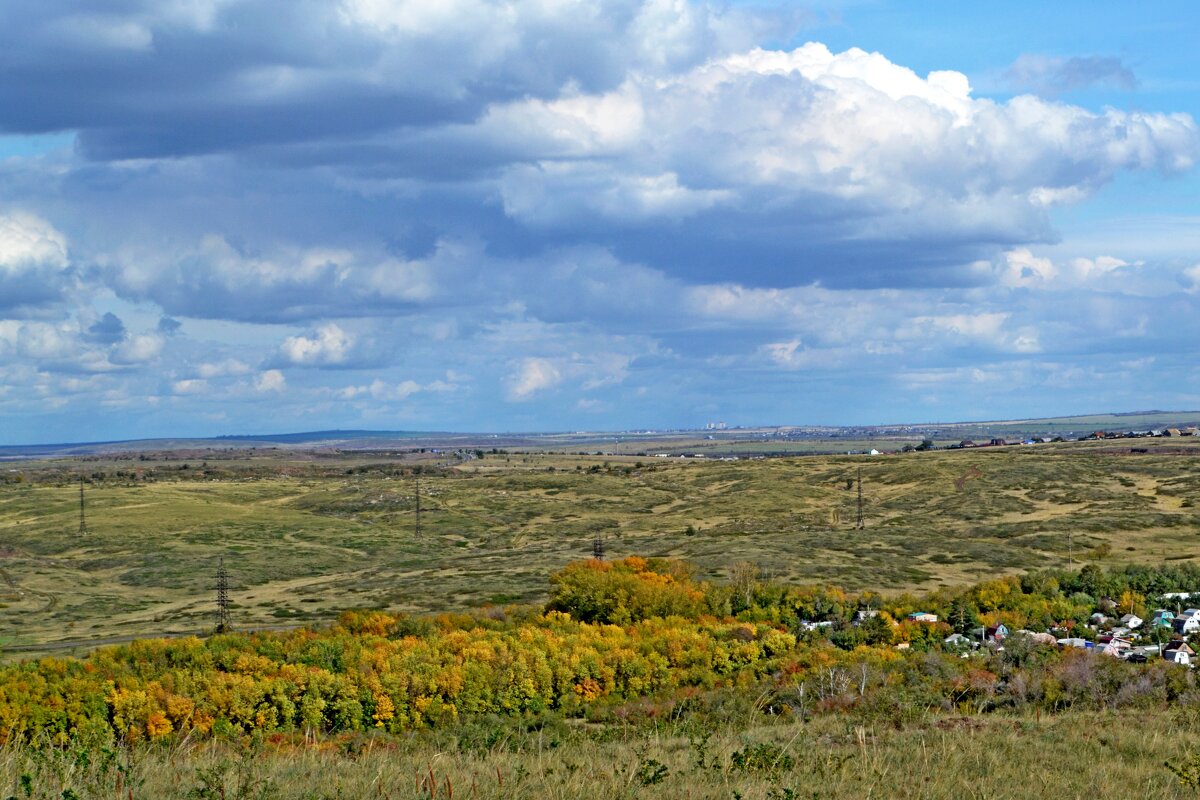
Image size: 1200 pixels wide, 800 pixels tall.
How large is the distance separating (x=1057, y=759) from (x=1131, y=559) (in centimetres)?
5401

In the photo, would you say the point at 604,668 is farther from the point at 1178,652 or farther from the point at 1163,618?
the point at 1163,618

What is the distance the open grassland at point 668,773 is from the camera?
8.09 metres

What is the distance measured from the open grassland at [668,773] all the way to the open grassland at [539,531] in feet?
120

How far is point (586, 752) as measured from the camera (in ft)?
41.6

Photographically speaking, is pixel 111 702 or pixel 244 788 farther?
pixel 111 702

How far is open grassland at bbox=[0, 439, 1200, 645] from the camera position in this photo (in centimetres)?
5972

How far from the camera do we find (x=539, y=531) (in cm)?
10588

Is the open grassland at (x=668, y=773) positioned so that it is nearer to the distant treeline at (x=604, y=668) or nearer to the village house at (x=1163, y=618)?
the distant treeline at (x=604, y=668)

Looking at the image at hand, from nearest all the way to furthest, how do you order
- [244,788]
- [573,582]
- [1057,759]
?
1. [244,788]
2. [1057,759]
3. [573,582]

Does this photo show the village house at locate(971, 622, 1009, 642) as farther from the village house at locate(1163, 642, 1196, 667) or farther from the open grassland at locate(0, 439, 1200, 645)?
the open grassland at locate(0, 439, 1200, 645)

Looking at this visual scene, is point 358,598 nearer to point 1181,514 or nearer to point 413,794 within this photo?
point 413,794

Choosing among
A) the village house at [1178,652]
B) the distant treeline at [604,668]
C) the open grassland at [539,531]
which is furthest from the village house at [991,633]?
the open grassland at [539,531]

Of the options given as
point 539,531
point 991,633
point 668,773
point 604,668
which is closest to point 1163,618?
point 991,633

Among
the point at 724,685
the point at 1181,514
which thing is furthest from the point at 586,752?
the point at 1181,514
